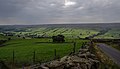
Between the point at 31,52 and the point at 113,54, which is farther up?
the point at 113,54

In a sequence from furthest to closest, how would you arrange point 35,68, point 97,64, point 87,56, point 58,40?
point 58,40
point 87,56
point 97,64
point 35,68

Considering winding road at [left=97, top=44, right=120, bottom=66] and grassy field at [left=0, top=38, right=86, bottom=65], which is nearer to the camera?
winding road at [left=97, top=44, right=120, bottom=66]

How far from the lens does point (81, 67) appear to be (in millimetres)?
20859

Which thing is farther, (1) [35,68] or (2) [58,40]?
(2) [58,40]

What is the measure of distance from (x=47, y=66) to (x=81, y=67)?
3.23 m

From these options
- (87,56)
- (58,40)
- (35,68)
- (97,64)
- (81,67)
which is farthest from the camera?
(58,40)

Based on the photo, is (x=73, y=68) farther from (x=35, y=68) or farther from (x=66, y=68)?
(x=35, y=68)

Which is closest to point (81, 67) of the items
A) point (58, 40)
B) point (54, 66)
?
point (54, 66)

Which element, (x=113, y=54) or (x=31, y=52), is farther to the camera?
(x=31, y=52)

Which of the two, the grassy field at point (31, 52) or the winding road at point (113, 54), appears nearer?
the winding road at point (113, 54)

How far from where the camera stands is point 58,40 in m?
106

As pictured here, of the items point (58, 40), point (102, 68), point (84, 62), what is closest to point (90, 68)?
point (84, 62)

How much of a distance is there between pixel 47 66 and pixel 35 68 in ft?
3.81

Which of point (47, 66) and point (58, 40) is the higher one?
point (47, 66)
